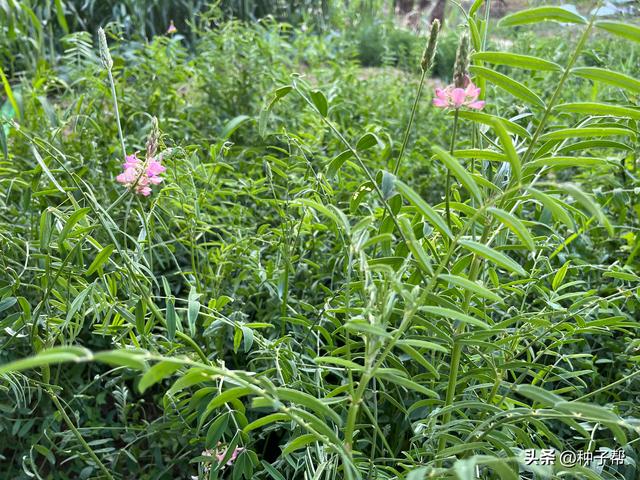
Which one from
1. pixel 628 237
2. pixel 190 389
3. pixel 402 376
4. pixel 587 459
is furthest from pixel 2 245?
pixel 628 237

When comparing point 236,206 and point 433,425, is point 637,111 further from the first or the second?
point 236,206

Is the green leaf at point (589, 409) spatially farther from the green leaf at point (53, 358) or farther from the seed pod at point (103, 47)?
the seed pod at point (103, 47)

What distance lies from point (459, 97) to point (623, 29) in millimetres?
206

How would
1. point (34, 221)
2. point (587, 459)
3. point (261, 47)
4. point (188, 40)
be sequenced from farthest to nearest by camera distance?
point (188, 40) → point (261, 47) → point (34, 221) → point (587, 459)

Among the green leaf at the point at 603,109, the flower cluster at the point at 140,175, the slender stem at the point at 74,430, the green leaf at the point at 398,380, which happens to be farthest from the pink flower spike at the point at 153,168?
the green leaf at the point at 603,109

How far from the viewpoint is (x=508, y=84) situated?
939mm

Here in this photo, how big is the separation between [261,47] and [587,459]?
1.86 m

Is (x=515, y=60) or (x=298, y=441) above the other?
(x=515, y=60)

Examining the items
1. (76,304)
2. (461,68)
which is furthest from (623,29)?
(76,304)

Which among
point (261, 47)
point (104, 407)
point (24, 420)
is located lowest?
point (104, 407)

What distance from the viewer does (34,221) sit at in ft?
5.24

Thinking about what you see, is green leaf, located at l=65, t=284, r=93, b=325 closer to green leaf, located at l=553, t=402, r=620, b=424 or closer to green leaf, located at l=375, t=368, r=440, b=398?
green leaf, located at l=375, t=368, r=440, b=398

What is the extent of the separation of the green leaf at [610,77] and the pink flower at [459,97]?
0.40ft

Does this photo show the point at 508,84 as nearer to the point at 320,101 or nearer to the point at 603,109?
the point at 603,109
